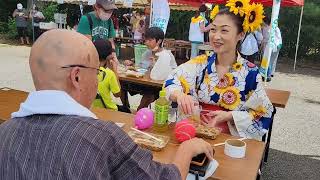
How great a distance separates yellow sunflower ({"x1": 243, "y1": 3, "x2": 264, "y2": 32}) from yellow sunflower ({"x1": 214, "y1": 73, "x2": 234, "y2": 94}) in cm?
40

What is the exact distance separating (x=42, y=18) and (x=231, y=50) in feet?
45.3

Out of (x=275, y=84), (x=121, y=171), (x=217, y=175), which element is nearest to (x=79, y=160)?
(x=121, y=171)

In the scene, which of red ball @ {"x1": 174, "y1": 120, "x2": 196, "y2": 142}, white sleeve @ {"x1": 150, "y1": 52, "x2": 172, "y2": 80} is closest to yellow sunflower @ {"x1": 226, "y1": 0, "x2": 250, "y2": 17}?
red ball @ {"x1": 174, "y1": 120, "x2": 196, "y2": 142}

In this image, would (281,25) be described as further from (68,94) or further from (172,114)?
(68,94)

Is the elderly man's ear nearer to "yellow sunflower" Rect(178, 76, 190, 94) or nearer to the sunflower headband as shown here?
"yellow sunflower" Rect(178, 76, 190, 94)

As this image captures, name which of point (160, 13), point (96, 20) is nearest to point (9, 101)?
point (96, 20)

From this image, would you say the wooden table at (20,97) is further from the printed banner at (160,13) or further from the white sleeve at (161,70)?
the printed banner at (160,13)

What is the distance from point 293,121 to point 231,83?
3.77 metres

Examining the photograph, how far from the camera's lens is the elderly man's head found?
1186mm

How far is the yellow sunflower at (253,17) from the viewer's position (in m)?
2.62

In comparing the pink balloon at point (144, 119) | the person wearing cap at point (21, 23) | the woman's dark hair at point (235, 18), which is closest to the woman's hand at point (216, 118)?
the pink balloon at point (144, 119)

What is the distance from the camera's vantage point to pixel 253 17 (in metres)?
2.64

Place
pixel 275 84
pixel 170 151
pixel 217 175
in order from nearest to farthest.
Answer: pixel 217 175 < pixel 170 151 < pixel 275 84

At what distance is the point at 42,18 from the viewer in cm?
1501
